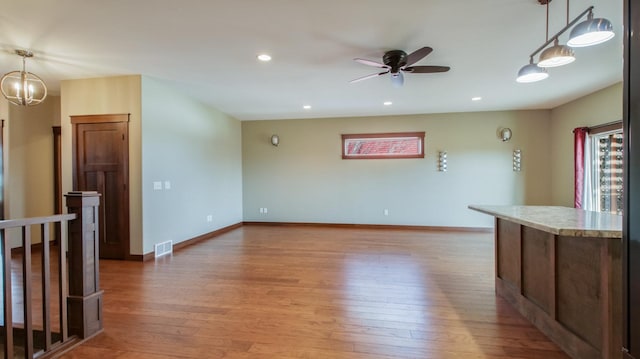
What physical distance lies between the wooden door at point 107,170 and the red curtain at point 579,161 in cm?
736

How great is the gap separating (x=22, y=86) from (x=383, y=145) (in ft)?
19.7

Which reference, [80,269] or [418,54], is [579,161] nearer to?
[418,54]

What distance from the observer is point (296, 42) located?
3104mm

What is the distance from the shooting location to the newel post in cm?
217

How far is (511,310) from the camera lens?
262 centimetres

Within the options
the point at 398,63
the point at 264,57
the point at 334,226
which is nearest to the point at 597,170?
the point at 398,63

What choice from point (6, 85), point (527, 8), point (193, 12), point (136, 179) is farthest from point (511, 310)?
point (6, 85)

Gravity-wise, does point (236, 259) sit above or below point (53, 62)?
below

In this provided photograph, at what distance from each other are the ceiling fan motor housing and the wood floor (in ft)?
8.07

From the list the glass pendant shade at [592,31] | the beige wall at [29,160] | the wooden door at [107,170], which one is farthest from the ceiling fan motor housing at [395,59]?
the beige wall at [29,160]

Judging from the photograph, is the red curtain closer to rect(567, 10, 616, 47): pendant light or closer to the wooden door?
rect(567, 10, 616, 47): pendant light

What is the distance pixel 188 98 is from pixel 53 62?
181 centimetres

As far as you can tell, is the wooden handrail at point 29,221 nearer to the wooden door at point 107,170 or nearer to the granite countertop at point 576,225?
the wooden door at point 107,170

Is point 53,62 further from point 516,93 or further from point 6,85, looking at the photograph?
point 516,93
